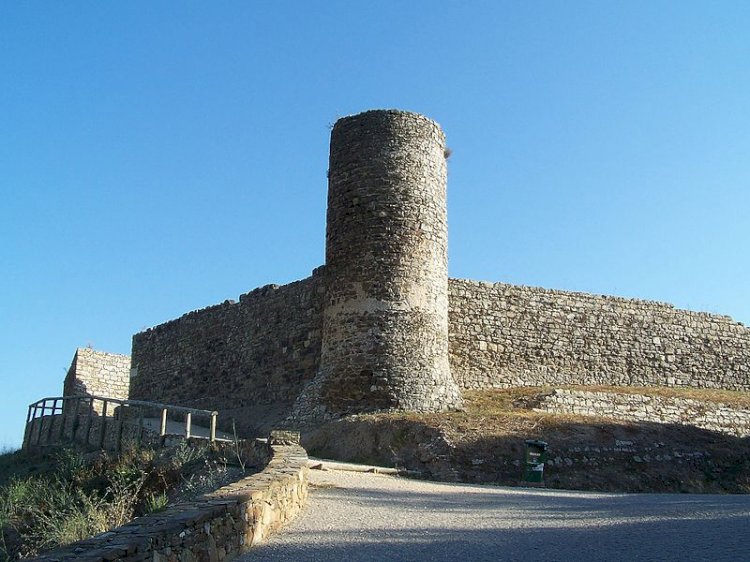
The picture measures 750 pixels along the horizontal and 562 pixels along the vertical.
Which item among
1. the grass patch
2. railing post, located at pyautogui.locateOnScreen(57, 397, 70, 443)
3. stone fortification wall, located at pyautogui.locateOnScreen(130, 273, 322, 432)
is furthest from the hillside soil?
railing post, located at pyautogui.locateOnScreen(57, 397, 70, 443)

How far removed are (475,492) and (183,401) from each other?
1518cm

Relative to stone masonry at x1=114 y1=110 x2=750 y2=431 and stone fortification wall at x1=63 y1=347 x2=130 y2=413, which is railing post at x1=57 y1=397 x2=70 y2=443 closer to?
stone masonry at x1=114 y1=110 x2=750 y2=431

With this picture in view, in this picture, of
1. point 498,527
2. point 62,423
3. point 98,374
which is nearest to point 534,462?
point 498,527

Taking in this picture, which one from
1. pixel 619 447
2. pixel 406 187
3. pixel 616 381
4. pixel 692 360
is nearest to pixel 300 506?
pixel 619 447

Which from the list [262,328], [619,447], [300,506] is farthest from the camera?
[262,328]

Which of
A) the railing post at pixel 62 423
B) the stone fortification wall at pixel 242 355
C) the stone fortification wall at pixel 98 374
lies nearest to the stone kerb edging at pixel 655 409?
the stone fortification wall at pixel 242 355

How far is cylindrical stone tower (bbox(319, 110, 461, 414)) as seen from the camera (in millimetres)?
17672

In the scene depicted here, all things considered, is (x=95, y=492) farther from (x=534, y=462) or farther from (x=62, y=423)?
(x=62, y=423)

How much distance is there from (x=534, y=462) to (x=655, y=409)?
729 centimetres

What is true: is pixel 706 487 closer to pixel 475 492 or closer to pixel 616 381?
pixel 475 492

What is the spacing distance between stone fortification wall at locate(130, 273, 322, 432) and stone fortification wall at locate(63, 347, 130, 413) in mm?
4606

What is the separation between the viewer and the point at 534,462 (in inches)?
575

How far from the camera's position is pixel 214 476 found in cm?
1220

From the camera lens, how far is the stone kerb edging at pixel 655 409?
64.5 ft
